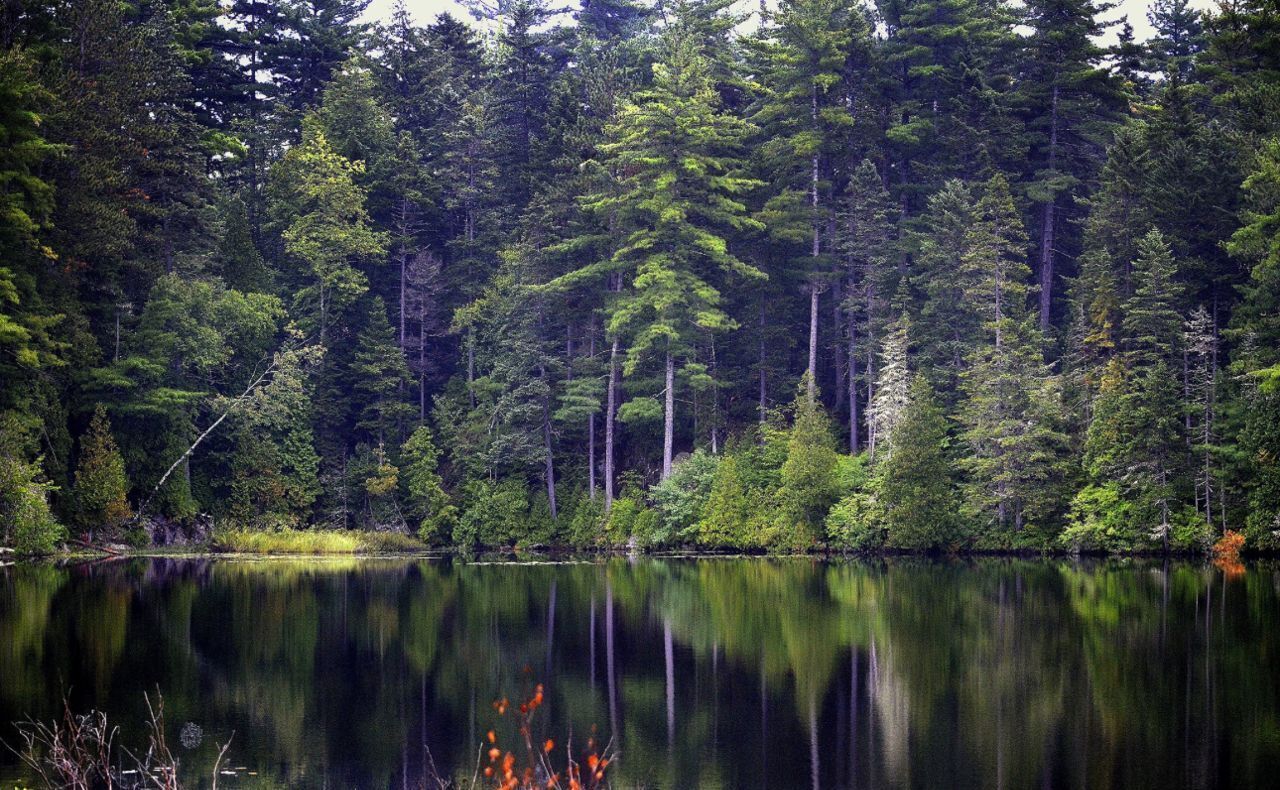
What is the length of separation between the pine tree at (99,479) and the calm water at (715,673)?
916 centimetres

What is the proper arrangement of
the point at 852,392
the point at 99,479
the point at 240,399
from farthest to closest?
the point at 240,399, the point at 852,392, the point at 99,479

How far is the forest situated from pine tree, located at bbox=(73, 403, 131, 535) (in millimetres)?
133

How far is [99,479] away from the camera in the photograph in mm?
48781

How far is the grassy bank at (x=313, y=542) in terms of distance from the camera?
55.8 m

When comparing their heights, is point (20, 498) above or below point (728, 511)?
above

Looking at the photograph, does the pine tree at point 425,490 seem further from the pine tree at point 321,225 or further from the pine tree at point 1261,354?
the pine tree at point 1261,354

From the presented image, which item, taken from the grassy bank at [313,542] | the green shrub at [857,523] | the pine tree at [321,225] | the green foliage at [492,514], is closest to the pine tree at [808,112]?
the green shrub at [857,523]

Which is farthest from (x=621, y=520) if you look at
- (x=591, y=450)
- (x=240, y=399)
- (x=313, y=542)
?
(x=240, y=399)

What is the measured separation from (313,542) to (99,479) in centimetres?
1040

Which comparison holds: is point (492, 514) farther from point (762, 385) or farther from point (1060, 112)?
point (1060, 112)

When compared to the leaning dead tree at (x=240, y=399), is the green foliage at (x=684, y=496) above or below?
below

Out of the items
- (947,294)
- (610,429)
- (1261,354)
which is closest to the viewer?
(1261,354)

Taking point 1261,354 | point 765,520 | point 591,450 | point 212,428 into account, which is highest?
point 1261,354

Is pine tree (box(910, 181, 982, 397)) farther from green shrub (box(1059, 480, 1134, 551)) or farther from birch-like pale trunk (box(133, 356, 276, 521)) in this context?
birch-like pale trunk (box(133, 356, 276, 521))
